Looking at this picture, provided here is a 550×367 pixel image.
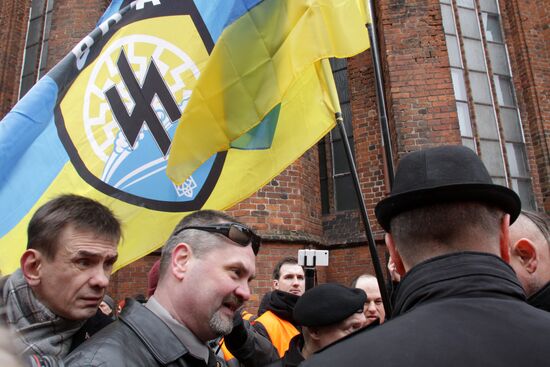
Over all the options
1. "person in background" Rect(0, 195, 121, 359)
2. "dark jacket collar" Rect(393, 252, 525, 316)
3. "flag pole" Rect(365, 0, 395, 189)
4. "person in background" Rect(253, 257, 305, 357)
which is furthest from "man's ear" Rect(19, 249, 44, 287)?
"person in background" Rect(253, 257, 305, 357)

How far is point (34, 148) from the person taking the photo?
2.89 meters

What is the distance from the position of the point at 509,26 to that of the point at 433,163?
349 inches

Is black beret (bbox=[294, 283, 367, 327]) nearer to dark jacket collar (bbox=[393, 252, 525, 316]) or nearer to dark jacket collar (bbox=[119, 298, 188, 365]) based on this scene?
dark jacket collar (bbox=[119, 298, 188, 365])

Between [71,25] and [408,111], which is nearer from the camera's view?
[408,111]

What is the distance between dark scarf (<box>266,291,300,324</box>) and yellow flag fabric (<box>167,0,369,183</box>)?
1.38 m

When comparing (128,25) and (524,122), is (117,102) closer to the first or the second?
(128,25)

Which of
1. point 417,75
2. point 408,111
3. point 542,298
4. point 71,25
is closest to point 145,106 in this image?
Result: point 542,298

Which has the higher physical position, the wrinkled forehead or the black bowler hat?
the black bowler hat

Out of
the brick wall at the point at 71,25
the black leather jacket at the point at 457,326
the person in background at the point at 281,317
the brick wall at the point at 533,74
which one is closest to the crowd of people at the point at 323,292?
the black leather jacket at the point at 457,326

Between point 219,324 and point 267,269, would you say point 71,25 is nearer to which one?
point 267,269

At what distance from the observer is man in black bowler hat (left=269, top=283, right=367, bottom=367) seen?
2.68m

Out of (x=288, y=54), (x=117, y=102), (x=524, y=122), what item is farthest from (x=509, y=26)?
(x=117, y=102)

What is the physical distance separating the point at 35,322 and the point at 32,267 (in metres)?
0.19

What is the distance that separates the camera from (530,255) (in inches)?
86.3
